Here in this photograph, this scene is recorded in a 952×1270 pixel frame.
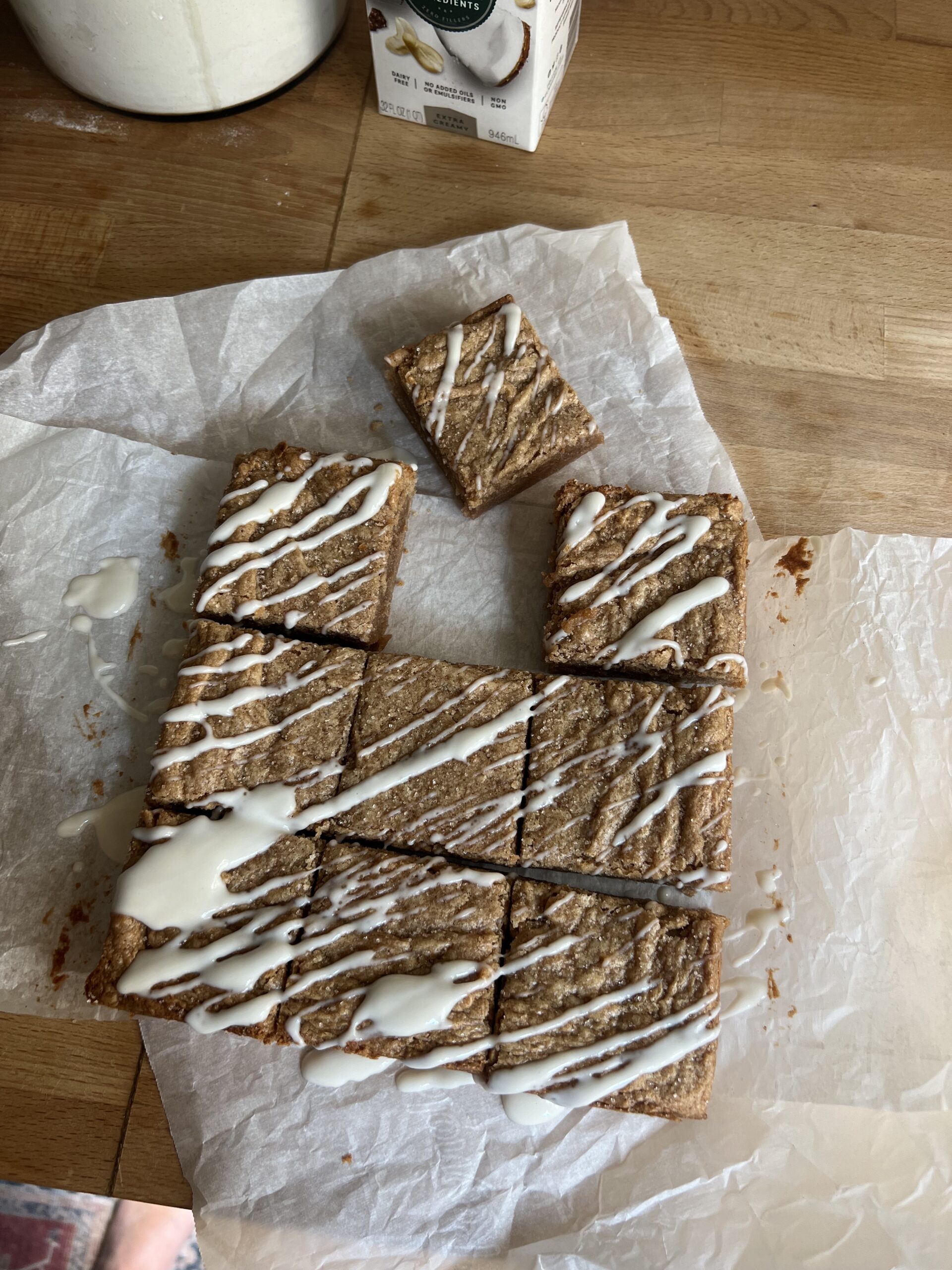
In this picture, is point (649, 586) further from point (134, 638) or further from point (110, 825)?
point (110, 825)

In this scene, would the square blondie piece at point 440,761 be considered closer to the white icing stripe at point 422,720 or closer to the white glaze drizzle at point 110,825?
the white icing stripe at point 422,720

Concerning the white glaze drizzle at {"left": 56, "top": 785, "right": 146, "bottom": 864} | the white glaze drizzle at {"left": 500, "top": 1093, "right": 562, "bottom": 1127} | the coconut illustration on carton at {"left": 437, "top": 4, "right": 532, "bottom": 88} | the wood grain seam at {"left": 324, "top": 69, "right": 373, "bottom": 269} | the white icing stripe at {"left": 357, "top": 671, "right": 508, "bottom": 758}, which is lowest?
the white glaze drizzle at {"left": 500, "top": 1093, "right": 562, "bottom": 1127}

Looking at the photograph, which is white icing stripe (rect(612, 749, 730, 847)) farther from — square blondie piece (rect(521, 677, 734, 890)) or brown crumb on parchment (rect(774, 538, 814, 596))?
brown crumb on parchment (rect(774, 538, 814, 596))

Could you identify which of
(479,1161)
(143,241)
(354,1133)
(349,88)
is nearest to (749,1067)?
(479,1161)

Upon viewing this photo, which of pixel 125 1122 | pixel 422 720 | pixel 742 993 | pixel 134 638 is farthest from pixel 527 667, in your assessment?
pixel 125 1122

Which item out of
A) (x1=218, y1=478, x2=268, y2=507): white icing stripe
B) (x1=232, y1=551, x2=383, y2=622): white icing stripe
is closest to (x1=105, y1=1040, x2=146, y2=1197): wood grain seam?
(x1=232, y1=551, x2=383, y2=622): white icing stripe

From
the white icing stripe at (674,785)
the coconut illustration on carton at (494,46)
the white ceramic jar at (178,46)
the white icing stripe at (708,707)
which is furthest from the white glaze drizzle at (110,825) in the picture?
the coconut illustration on carton at (494,46)

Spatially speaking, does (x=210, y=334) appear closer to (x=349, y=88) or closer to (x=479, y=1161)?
(x=349, y=88)
